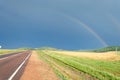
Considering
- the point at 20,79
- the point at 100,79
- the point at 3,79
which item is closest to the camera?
the point at 3,79

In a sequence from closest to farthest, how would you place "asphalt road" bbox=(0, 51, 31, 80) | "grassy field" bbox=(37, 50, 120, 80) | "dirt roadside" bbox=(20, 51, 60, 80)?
1. "asphalt road" bbox=(0, 51, 31, 80)
2. "dirt roadside" bbox=(20, 51, 60, 80)
3. "grassy field" bbox=(37, 50, 120, 80)

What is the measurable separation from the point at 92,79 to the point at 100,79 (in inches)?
35.6

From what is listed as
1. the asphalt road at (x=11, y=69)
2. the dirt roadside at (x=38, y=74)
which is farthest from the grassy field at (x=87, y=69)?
the asphalt road at (x=11, y=69)

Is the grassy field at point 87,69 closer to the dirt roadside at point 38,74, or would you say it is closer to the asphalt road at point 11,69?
the dirt roadside at point 38,74

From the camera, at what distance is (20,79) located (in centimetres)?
1691

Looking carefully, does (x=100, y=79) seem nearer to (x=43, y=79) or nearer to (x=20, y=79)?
(x=43, y=79)

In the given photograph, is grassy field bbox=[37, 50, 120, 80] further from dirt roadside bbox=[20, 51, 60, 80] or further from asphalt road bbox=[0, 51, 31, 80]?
asphalt road bbox=[0, 51, 31, 80]

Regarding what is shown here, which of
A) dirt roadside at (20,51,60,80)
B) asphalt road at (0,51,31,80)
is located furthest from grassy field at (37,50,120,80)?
asphalt road at (0,51,31,80)

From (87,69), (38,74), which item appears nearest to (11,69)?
(38,74)

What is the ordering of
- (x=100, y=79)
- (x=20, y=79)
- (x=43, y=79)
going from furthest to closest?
(x=100, y=79), (x=43, y=79), (x=20, y=79)

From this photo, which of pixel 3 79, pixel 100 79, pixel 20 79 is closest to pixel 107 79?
pixel 100 79

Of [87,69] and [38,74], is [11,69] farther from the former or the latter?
[87,69]

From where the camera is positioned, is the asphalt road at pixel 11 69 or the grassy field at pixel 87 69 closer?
the asphalt road at pixel 11 69

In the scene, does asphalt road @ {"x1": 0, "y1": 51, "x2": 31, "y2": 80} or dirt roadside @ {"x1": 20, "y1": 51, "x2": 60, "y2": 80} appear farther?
dirt roadside @ {"x1": 20, "y1": 51, "x2": 60, "y2": 80}
